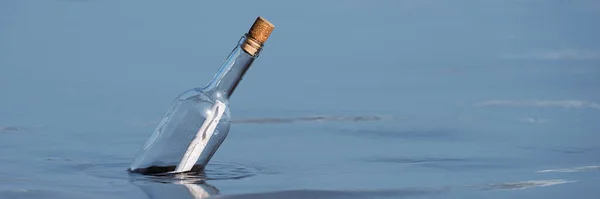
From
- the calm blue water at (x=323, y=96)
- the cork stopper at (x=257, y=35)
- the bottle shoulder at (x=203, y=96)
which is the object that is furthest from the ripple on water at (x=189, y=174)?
the cork stopper at (x=257, y=35)

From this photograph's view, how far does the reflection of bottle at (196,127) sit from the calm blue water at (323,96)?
6 centimetres

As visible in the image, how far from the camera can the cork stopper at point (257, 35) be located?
8.16 ft

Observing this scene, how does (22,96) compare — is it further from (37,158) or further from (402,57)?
(402,57)

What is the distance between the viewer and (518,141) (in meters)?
3.35

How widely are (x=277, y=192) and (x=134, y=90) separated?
1985mm

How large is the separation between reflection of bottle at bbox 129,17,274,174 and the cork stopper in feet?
0.15

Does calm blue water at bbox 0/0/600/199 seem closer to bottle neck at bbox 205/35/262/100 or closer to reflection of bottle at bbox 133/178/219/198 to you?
reflection of bottle at bbox 133/178/219/198

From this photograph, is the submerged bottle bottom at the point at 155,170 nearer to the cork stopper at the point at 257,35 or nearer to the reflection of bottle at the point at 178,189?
the reflection of bottle at the point at 178,189

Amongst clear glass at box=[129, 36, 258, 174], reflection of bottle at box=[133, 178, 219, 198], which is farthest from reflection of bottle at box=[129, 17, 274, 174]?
reflection of bottle at box=[133, 178, 219, 198]

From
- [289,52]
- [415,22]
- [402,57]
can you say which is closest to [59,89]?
[289,52]

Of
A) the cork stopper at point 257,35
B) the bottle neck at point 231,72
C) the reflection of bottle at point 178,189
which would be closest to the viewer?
the reflection of bottle at point 178,189

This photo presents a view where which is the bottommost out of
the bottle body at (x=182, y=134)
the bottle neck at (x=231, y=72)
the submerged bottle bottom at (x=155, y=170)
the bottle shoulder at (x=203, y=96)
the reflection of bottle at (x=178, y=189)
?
the reflection of bottle at (x=178, y=189)

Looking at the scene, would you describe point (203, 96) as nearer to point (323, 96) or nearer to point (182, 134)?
point (182, 134)

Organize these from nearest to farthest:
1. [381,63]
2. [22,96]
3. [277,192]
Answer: [277,192] < [22,96] < [381,63]
